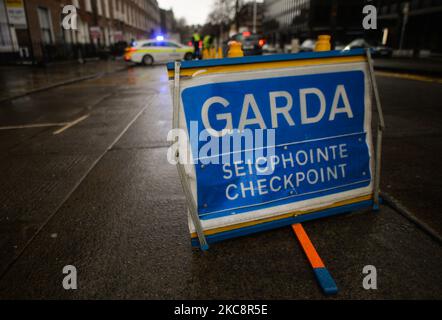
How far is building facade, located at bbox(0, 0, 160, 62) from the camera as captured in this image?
65.1ft

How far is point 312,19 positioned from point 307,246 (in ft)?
194

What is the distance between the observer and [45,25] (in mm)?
23812

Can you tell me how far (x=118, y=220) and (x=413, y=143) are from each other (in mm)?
4408

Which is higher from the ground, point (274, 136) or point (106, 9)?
point (106, 9)

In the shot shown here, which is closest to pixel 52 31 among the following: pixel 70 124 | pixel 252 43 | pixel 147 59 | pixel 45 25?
pixel 45 25

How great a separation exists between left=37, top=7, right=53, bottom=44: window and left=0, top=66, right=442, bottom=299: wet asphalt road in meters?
23.2

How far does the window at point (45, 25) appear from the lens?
2317 centimetres

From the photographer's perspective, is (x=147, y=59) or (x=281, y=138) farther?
(x=147, y=59)

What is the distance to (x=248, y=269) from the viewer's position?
217 cm

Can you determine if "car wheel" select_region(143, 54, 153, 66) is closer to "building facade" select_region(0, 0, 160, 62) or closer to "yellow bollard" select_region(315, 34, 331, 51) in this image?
"building facade" select_region(0, 0, 160, 62)

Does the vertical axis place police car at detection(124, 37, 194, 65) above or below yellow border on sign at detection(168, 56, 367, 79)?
above

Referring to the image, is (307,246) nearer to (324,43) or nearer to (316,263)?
(316,263)

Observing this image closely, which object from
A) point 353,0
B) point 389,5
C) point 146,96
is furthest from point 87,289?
point 353,0

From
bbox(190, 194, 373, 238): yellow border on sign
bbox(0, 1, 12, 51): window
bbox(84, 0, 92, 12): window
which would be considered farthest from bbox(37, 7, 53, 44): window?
bbox(190, 194, 373, 238): yellow border on sign
